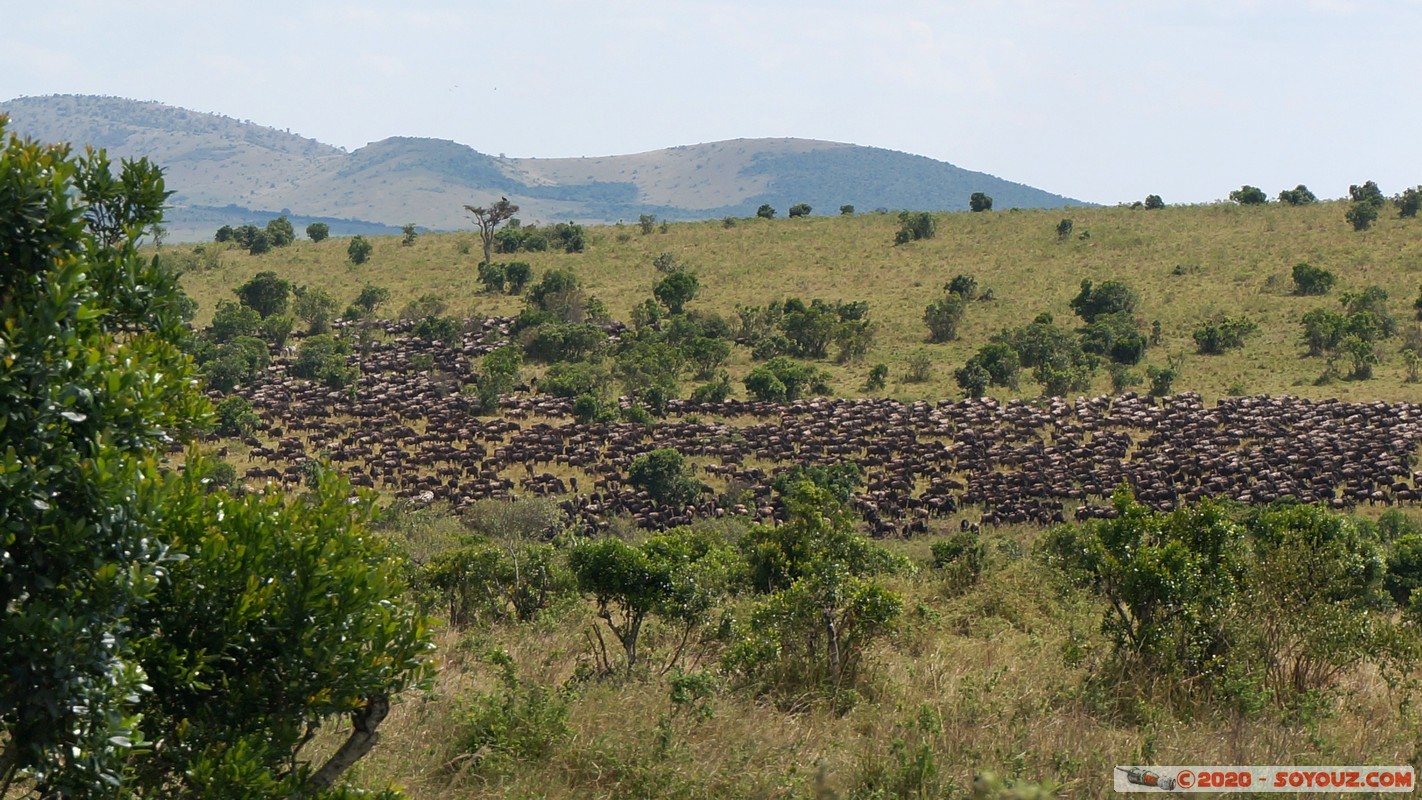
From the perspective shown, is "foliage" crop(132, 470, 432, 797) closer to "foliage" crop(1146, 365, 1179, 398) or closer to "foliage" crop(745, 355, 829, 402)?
"foliage" crop(745, 355, 829, 402)

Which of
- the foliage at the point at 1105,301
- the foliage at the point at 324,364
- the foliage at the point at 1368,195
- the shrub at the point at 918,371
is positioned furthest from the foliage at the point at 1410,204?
the foliage at the point at 324,364

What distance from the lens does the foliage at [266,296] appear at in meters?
60.3

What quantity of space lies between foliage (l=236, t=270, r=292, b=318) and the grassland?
8.50ft

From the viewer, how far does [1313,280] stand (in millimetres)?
61188

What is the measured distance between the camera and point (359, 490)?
15.9ft

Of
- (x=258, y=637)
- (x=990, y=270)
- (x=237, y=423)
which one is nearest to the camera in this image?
(x=258, y=637)

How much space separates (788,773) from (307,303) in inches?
2218

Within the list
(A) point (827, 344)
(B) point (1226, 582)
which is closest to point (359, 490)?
(B) point (1226, 582)

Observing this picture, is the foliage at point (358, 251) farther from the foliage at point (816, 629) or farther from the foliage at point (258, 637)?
the foliage at point (258, 637)

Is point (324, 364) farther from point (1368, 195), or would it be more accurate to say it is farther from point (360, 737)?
point (1368, 195)

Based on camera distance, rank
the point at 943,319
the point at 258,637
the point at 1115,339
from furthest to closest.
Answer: the point at 943,319 → the point at 1115,339 → the point at 258,637

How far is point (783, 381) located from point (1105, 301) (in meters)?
21.4

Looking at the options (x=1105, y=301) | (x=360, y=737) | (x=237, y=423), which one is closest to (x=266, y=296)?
(x=237, y=423)

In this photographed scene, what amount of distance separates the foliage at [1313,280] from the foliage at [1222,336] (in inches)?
328
